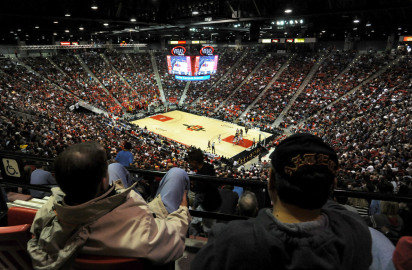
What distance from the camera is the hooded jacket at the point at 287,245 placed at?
37.1 inches

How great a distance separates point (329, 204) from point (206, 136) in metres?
23.0

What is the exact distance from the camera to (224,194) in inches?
137

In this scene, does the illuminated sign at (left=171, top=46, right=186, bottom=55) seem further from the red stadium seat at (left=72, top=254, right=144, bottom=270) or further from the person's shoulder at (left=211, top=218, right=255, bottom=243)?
the person's shoulder at (left=211, top=218, right=255, bottom=243)

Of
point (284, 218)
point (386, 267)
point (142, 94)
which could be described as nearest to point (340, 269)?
point (284, 218)

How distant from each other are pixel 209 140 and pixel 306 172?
2233 cm

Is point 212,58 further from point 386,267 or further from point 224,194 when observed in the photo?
point 386,267

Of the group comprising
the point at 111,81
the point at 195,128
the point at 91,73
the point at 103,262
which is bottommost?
the point at 195,128

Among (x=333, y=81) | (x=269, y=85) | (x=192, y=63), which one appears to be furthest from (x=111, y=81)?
(x=333, y=81)

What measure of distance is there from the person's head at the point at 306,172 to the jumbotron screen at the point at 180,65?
A: 83.1ft

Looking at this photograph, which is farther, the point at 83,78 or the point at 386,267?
the point at 83,78

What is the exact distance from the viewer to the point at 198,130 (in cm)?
2606

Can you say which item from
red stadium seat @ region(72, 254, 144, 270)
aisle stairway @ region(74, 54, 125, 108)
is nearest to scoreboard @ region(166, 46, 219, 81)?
aisle stairway @ region(74, 54, 125, 108)

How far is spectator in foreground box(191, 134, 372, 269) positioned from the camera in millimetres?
949

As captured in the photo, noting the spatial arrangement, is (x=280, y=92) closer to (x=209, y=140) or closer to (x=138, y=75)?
(x=209, y=140)
